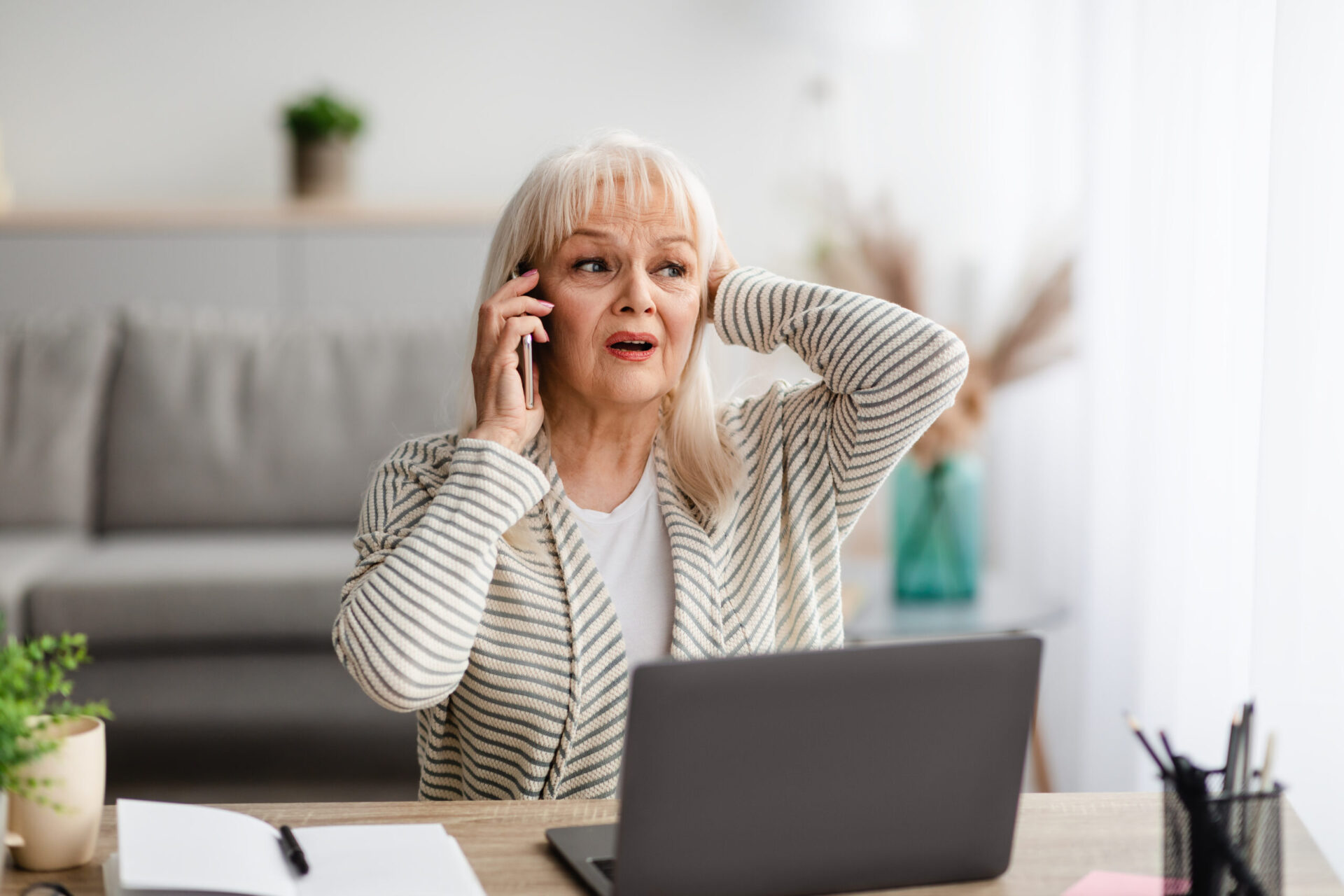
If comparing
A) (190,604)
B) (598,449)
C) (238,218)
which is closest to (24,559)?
(190,604)

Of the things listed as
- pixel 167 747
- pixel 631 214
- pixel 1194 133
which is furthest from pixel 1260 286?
pixel 167 747

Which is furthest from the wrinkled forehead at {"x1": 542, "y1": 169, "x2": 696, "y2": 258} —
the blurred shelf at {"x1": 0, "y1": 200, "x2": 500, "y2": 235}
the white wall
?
the blurred shelf at {"x1": 0, "y1": 200, "x2": 500, "y2": 235}

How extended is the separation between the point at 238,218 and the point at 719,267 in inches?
93.8

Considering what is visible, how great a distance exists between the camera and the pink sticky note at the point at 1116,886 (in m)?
0.86

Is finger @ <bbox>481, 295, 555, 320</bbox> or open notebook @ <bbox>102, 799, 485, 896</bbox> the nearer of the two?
open notebook @ <bbox>102, 799, 485, 896</bbox>

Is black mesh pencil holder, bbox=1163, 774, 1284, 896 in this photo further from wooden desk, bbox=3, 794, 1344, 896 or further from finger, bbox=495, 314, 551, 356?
finger, bbox=495, 314, 551, 356

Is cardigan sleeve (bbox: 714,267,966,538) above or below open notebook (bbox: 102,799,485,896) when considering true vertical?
above

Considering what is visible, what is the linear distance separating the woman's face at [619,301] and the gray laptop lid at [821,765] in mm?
591

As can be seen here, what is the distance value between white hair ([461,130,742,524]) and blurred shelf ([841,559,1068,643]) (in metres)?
0.98

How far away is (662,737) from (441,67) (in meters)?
3.27

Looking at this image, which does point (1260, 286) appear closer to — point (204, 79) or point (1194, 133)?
point (1194, 133)

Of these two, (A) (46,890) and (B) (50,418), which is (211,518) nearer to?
(B) (50,418)

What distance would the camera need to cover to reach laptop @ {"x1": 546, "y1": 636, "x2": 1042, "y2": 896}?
765 millimetres

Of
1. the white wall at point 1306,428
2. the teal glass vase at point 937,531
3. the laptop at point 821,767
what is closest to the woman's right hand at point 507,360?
the laptop at point 821,767
